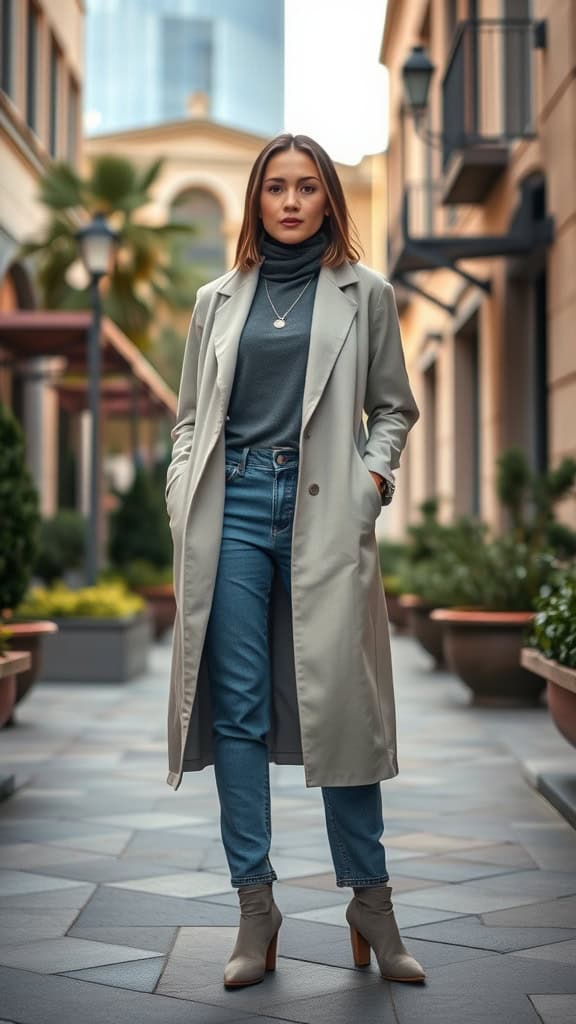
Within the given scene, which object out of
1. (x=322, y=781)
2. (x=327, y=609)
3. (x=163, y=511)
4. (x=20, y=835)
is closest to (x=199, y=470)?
(x=327, y=609)

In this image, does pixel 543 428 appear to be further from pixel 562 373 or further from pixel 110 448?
pixel 110 448

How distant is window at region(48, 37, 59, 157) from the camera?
23.4m

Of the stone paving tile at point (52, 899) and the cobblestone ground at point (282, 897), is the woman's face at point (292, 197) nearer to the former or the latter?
the cobblestone ground at point (282, 897)

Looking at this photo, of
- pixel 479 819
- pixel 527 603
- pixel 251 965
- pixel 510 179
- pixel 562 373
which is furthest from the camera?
pixel 510 179

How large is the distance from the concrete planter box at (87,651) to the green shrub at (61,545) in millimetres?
5576

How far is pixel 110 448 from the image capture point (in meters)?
46.4

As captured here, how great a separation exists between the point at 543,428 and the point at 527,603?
4143 millimetres

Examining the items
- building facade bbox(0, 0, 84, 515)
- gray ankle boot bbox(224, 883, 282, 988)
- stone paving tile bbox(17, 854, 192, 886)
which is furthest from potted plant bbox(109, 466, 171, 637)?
gray ankle boot bbox(224, 883, 282, 988)

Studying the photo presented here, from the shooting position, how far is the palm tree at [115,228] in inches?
856

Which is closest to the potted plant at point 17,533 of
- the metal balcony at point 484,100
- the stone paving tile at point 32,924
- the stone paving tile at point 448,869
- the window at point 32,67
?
the stone paving tile at point 448,869

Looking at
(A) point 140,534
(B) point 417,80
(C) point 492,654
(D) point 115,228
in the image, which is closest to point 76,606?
(C) point 492,654

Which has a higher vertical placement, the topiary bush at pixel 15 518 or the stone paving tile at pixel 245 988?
the topiary bush at pixel 15 518

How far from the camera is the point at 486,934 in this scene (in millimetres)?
3773

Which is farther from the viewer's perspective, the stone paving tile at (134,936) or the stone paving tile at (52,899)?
the stone paving tile at (52,899)
